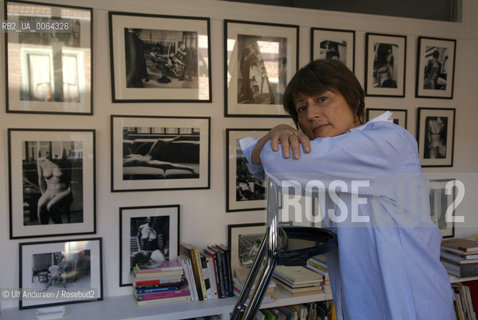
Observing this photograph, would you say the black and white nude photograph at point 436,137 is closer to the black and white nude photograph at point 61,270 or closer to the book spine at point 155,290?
the book spine at point 155,290

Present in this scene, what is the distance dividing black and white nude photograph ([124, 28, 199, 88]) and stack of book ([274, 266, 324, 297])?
4.02 ft

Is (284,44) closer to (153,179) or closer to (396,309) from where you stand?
→ (153,179)

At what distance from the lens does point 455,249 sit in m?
2.86

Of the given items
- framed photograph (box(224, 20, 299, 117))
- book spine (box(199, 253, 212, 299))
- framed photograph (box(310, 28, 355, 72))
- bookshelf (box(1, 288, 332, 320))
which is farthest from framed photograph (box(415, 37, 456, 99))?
book spine (box(199, 253, 212, 299))

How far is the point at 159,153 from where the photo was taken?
251cm

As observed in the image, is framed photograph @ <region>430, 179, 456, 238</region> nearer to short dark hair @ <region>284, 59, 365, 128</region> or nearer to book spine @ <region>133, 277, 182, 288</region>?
book spine @ <region>133, 277, 182, 288</region>

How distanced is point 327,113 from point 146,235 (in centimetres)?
153

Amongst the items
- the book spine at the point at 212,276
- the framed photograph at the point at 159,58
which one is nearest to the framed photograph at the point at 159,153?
the framed photograph at the point at 159,58

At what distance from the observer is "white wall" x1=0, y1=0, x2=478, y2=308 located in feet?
7.71

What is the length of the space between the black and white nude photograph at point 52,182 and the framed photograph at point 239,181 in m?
0.85

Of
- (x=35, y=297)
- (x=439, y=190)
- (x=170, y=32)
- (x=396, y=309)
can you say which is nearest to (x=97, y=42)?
(x=170, y=32)

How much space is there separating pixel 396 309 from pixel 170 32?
195 centimetres

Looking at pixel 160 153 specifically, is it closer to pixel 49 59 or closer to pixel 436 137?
pixel 49 59

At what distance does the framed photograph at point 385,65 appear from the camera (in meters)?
2.93
